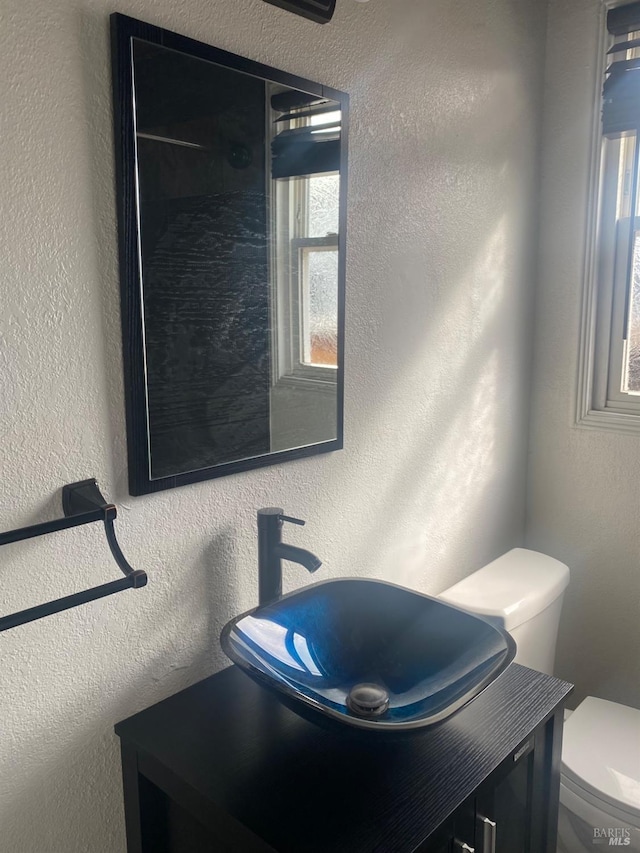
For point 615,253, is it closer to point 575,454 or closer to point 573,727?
point 575,454

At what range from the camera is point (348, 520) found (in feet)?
5.12

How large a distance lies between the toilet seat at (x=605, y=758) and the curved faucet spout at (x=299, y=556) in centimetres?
89

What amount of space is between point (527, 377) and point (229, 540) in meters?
1.21

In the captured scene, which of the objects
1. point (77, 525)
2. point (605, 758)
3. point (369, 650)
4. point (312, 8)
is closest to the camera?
point (77, 525)

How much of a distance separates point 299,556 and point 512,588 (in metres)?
0.78

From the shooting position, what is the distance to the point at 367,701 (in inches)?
44.6

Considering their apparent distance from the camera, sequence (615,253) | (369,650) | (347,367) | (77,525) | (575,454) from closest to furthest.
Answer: (77,525)
(369,650)
(347,367)
(615,253)
(575,454)

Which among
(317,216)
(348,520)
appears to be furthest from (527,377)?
(317,216)

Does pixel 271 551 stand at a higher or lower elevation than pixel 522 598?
higher

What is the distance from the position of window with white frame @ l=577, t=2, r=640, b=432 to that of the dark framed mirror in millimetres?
938

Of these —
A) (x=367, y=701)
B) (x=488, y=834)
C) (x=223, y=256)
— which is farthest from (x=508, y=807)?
(x=223, y=256)

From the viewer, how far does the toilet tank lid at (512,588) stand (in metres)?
1.68

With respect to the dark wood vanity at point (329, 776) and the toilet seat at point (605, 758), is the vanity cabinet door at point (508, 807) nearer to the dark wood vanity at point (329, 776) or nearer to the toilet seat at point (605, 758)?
the dark wood vanity at point (329, 776)

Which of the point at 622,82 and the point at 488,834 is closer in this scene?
the point at 488,834
